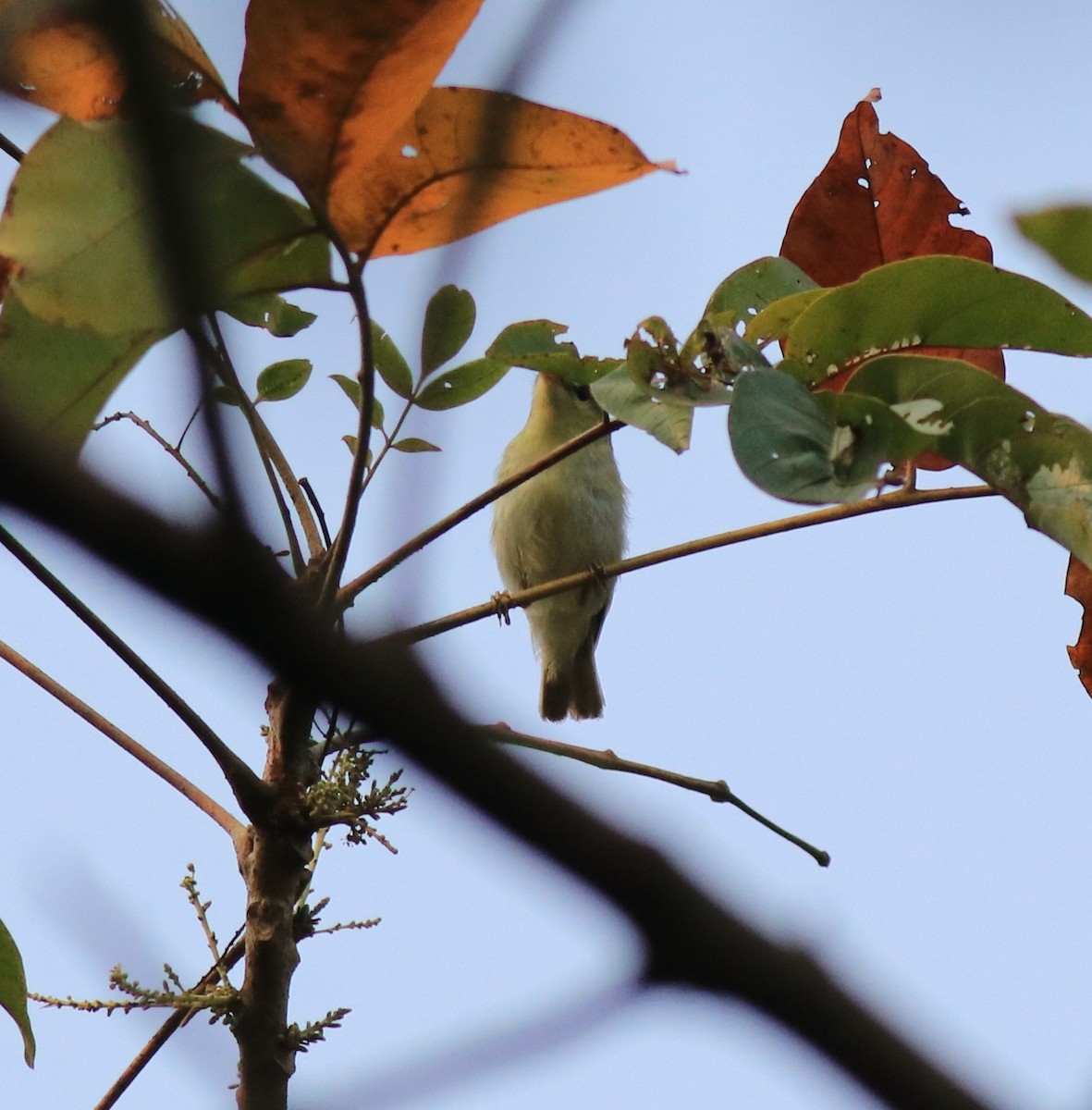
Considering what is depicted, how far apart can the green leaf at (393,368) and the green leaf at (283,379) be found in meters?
0.17

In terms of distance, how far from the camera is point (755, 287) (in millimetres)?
1506

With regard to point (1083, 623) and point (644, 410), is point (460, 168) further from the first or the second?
point (1083, 623)

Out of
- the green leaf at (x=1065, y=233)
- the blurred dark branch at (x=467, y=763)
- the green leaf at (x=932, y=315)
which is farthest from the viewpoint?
the green leaf at (x=932, y=315)

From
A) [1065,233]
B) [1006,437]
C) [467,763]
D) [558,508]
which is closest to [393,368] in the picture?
[1006,437]

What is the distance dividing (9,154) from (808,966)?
153 cm

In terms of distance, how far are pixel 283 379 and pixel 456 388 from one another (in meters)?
0.29

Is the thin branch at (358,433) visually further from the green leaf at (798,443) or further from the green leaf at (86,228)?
the green leaf at (798,443)

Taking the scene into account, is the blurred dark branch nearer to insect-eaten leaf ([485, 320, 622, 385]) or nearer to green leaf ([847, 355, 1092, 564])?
green leaf ([847, 355, 1092, 564])

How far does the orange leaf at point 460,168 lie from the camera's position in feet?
3.82

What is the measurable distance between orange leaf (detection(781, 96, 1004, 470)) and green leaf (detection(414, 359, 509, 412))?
38cm

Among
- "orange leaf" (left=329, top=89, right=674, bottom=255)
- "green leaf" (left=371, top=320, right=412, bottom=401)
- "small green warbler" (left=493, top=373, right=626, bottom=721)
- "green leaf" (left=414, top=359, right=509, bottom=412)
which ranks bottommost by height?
"orange leaf" (left=329, top=89, right=674, bottom=255)

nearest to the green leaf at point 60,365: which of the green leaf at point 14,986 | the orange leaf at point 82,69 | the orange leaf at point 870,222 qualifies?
the orange leaf at point 82,69

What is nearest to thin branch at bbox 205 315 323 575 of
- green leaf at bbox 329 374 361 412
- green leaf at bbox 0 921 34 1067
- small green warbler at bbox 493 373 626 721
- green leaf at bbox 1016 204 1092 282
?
green leaf at bbox 329 374 361 412

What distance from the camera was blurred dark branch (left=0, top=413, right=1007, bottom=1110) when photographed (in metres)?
0.39
